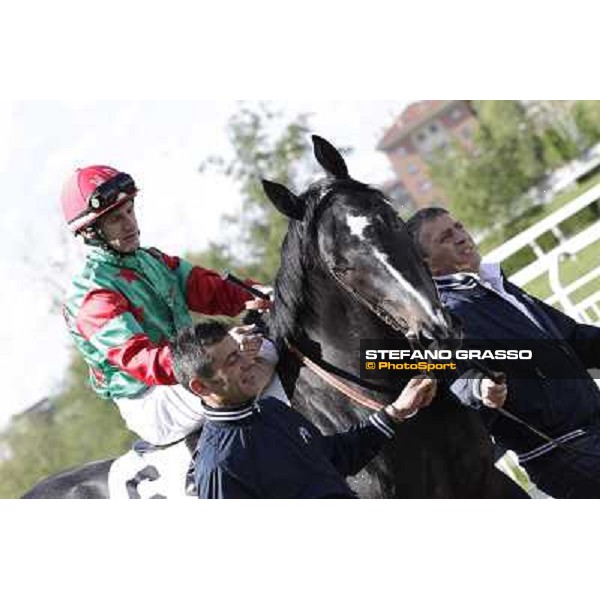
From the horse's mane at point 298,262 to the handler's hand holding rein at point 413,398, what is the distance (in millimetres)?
392

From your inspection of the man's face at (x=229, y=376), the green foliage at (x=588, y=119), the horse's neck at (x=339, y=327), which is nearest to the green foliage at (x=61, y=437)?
the horse's neck at (x=339, y=327)

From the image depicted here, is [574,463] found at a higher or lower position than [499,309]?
lower

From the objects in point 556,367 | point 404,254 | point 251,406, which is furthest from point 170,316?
point 556,367

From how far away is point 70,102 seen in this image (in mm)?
4031

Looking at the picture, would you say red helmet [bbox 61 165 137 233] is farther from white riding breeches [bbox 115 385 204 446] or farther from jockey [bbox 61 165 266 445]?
white riding breeches [bbox 115 385 204 446]

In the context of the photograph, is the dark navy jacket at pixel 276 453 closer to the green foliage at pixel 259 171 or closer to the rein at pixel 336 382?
the rein at pixel 336 382

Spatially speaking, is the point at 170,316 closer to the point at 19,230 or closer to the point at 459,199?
the point at 19,230

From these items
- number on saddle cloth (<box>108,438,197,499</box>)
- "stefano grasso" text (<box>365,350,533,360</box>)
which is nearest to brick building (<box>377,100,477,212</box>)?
"stefano grasso" text (<box>365,350,533,360</box>)

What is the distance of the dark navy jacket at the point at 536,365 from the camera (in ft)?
10.9

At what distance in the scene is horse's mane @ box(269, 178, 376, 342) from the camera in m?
3.24

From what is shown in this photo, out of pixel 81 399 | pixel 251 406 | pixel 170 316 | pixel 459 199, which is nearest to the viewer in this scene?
pixel 251 406

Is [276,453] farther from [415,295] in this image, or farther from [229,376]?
[415,295]

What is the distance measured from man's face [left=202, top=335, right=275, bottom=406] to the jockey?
1.44ft

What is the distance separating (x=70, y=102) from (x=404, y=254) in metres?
1.62
